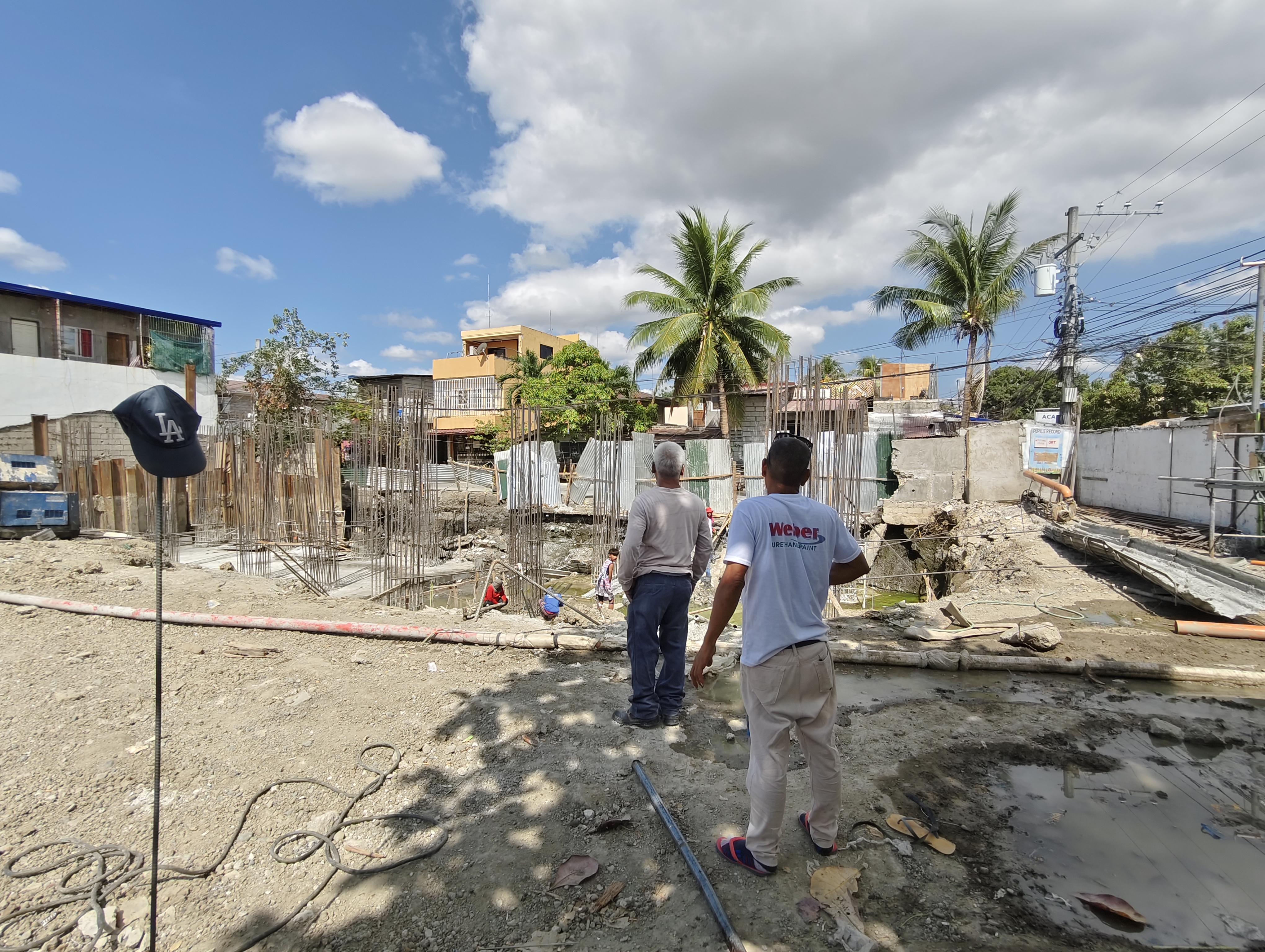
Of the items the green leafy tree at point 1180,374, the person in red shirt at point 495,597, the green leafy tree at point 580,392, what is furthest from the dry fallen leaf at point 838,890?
the green leafy tree at point 1180,374

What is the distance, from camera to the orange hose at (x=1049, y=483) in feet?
41.5

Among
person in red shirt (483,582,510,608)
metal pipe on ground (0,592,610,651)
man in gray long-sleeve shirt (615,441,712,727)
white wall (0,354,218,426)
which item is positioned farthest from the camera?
white wall (0,354,218,426)

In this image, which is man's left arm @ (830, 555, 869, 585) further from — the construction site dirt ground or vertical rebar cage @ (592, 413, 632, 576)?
vertical rebar cage @ (592, 413, 632, 576)

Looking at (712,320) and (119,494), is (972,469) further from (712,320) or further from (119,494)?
(119,494)

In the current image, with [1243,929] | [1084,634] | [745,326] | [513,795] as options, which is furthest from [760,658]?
[745,326]

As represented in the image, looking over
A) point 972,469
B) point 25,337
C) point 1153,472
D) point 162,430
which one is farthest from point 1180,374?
point 25,337

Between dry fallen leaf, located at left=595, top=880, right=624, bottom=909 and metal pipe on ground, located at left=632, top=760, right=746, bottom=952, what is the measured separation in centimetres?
27

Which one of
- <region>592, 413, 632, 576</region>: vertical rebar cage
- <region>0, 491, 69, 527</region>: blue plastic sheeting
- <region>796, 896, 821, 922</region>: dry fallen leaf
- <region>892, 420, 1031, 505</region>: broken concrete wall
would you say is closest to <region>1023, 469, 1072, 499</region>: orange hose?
<region>892, 420, 1031, 505</region>: broken concrete wall

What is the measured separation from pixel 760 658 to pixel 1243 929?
178 centimetres

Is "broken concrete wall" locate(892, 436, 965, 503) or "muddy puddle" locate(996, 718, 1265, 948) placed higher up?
"broken concrete wall" locate(892, 436, 965, 503)

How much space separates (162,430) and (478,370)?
113ft

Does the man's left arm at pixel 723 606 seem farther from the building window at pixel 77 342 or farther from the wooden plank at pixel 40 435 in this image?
the building window at pixel 77 342

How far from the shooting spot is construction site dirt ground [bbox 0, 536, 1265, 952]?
81.5 inches

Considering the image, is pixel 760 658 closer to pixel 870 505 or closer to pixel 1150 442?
pixel 870 505
